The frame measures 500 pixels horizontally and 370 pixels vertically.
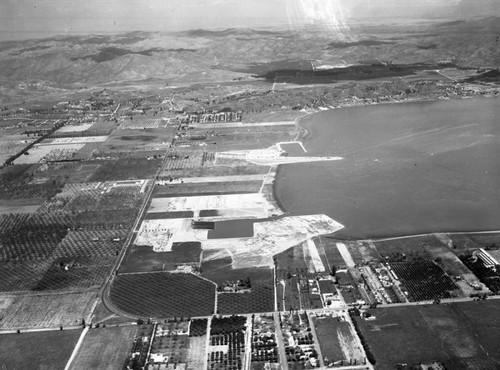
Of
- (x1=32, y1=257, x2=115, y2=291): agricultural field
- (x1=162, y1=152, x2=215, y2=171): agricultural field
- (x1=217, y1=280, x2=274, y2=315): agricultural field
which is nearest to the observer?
(x1=217, y1=280, x2=274, y2=315): agricultural field

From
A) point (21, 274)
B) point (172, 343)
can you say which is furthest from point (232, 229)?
point (21, 274)

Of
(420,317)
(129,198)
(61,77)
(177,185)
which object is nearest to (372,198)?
(420,317)

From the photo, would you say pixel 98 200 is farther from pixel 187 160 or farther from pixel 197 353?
pixel 197 353

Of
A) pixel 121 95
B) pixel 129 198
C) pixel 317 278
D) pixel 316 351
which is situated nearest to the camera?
pixel 316 351

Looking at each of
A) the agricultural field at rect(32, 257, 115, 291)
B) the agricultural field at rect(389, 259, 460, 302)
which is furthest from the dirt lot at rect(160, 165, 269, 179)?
Result: the agricultural field at rect(389, 259, 460, 302)

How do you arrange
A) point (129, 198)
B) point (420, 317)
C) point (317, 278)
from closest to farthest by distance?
point (420, 317), point (317, 278), point (129, 198)

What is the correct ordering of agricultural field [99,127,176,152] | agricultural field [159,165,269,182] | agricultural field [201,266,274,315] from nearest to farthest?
agricultural field [201,266,274,315], agricultural field [159,165,269,182], agricultural field [99,127,176,152]

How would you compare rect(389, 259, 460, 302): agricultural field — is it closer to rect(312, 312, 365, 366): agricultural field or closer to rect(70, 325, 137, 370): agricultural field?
rect(312, 312, 365, 366): agricultural field

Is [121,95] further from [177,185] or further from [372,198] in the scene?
[372,198]
